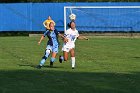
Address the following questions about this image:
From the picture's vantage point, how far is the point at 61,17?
52.1m

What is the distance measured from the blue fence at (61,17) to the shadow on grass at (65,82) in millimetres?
32907

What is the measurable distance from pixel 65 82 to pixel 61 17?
37107mm

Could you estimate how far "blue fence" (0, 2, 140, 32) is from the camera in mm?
51344

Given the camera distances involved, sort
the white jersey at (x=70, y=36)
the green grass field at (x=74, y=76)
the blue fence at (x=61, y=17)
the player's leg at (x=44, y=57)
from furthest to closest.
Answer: the blue fence at (x=61, y=17) < the white jersey at (x=70, y=36) < the player's leg at (x=44, y=57) < the green grass field at (x=74, y=76)

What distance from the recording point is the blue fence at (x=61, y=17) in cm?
5134

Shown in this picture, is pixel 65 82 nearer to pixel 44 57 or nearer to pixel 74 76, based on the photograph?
pixel 74 76

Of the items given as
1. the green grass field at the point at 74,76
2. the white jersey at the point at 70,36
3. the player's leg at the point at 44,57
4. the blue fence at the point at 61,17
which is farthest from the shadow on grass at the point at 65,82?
the blue fence at the point at 61,17

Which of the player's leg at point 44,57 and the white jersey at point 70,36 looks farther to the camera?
the white jersey at point 70,36

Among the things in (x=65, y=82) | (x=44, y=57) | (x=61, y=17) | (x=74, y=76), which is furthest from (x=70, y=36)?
(x=61, y=17)

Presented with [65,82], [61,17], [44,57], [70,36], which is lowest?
[65,82]

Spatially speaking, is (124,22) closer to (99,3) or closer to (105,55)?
(99,3)

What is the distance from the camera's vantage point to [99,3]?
52.8 m

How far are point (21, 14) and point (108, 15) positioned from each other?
27.2 feet

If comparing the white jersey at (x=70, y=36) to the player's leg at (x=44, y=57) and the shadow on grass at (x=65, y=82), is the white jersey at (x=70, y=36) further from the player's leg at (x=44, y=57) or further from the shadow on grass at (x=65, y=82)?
the shadow on grass at (x=65, y=82)
